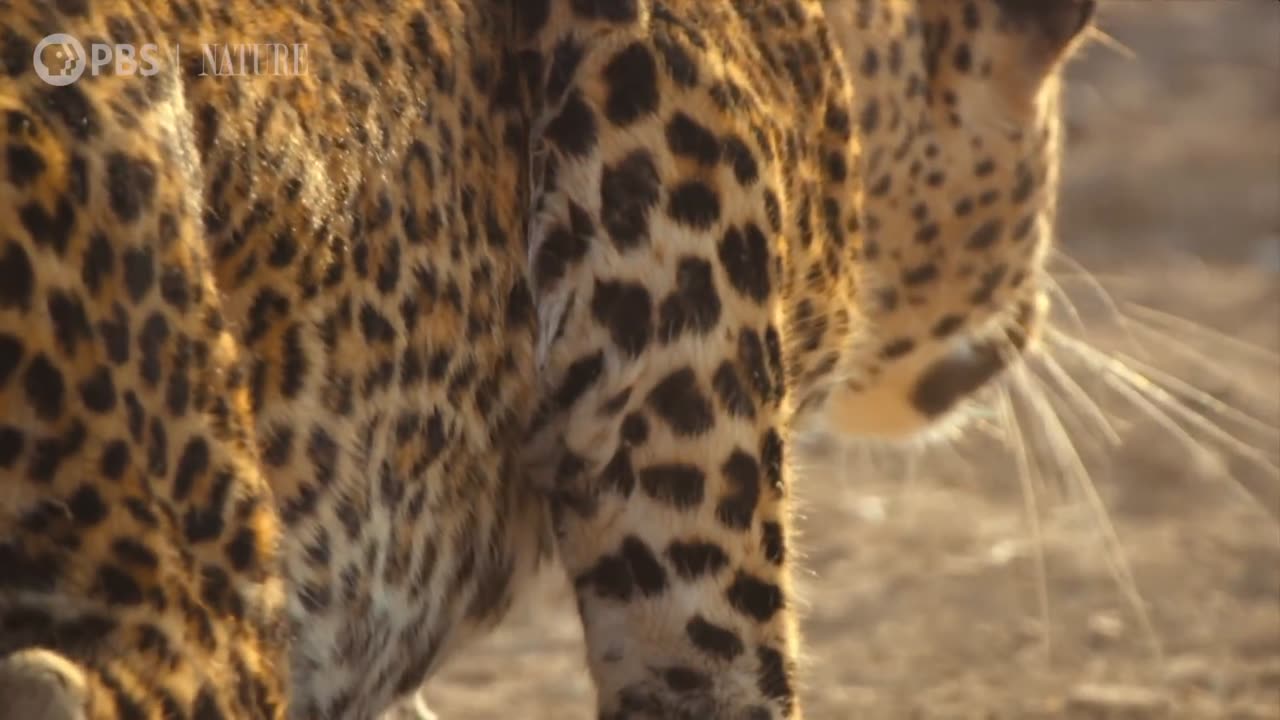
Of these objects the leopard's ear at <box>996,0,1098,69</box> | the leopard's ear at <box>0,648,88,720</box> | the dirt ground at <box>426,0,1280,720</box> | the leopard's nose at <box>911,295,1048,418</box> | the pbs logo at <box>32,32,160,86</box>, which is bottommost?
the dirt ground at <box>426,0,1280,720</box>

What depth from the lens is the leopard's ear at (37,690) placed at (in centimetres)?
180

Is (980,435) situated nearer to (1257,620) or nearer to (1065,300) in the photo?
(1257,620)

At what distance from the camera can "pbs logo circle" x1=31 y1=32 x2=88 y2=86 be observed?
77.3 inches

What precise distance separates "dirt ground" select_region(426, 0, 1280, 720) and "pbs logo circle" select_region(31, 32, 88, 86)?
185 centimetres

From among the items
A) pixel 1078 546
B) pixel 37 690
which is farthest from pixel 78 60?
pixel 1078 546

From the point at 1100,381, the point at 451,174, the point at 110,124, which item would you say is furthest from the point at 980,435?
the point at 110,124

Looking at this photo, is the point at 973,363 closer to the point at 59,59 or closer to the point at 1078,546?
the point at 1078,546

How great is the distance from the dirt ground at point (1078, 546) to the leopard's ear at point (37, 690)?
194 centimetres

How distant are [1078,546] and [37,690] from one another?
3.85m

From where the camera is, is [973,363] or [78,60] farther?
[973,363]

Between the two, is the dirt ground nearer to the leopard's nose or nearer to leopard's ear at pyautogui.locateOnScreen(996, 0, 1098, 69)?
the leopard's nose

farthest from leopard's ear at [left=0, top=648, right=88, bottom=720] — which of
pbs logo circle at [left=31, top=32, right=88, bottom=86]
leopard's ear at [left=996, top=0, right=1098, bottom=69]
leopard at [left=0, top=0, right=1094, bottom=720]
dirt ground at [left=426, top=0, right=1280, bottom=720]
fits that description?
leopard's ear at [left=996, top=0, right=1098, bottom=69]

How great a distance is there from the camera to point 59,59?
1.98m

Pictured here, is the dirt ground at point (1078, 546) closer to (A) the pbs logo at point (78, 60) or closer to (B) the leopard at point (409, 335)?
(B) the leopard at point (409, 335)
